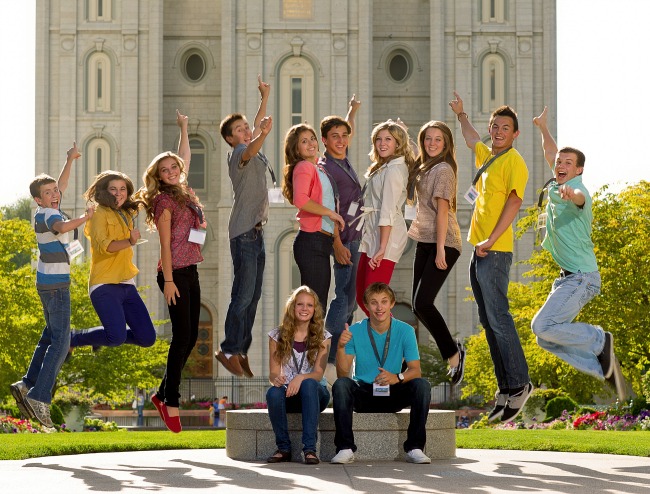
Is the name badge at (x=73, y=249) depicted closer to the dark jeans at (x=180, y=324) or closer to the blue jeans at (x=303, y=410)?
the dark jeans at (x=180, y=324)

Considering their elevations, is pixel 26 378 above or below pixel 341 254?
below

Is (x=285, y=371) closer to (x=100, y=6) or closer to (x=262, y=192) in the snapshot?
(x=262, y=192)

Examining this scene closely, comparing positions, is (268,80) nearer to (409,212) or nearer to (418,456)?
(409,212)

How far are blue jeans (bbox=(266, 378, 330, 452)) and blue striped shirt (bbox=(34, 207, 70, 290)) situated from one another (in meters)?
2.14

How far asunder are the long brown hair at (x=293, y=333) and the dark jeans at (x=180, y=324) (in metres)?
0.86

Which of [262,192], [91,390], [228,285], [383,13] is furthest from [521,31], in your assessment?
[262,192]

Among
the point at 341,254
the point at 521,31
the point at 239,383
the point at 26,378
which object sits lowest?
the point at 239,383

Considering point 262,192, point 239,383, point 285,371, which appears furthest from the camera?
point 239,383

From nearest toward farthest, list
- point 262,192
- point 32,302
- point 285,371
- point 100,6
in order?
point 285,371 < point 262,192 < point 32,302 < point 100,6

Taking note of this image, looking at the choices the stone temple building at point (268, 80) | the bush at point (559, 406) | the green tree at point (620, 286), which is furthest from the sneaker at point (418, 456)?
the stone temple building at point (268, 80)

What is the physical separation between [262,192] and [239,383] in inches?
1470

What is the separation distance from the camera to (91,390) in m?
37.2

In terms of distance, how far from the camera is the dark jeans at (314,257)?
1174cm

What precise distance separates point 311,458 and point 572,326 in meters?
2.33
